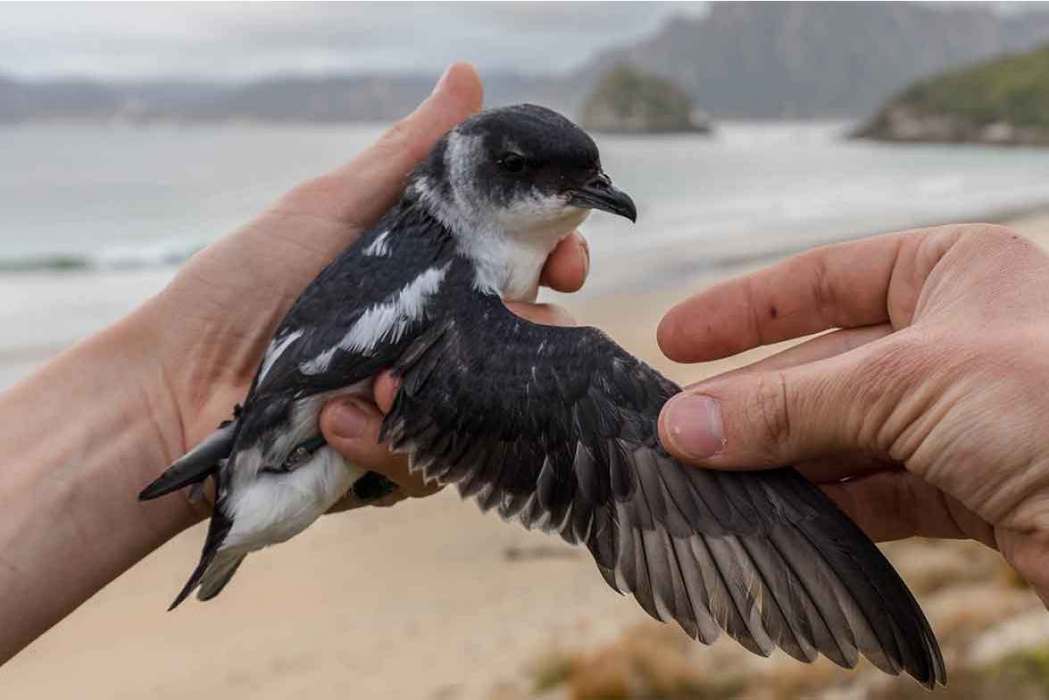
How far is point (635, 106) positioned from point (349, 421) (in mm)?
86116

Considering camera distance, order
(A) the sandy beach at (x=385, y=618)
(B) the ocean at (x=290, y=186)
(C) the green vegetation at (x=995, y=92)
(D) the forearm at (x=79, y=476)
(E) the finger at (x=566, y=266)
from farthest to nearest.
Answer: (C) the green vegetation at (x=995, y=92)
(B) the ocean at (x=290, y=186)
(A) the sandy beach at (x=385, y=618)
(E) the finger at (x=566, y=266)
(D) the forearm at (x=79, y=476)

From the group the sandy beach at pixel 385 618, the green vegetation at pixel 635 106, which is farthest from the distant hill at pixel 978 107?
the sandy beach at pixel 385 618

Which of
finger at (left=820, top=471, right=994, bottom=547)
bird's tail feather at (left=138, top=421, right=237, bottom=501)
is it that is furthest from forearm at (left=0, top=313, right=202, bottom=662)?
finger at (left=820, top=471, right=994, bottom=547)

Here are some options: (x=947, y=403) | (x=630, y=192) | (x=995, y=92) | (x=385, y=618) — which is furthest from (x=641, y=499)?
(x=995, y=92)

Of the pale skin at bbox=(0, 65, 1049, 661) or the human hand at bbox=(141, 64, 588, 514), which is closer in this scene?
the pale skin at bbox=(0, 65, 1049, 661)

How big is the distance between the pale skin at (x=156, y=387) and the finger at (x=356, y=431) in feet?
0.49

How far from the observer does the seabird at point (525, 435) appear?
2.28 metres

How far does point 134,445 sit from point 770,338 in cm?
231

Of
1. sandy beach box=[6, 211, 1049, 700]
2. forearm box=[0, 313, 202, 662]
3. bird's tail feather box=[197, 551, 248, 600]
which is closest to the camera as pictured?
bird's tail feather box=[197, 551, 248, 600]

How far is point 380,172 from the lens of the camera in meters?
3.86

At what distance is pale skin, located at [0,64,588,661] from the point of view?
10.9 ft

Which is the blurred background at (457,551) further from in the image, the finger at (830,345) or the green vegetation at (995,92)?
the green vegetation at (995,92)

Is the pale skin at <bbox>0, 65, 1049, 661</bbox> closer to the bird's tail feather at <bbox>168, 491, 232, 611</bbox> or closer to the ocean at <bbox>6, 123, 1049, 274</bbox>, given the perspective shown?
the bird's tail feather at <bbox>168, 491, 232, 611</bbox>

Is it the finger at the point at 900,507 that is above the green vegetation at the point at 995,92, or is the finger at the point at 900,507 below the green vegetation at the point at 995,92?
above
